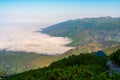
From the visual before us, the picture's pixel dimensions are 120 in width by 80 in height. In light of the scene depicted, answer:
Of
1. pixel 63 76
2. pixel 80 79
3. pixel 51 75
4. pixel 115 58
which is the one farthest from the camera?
pixel 115 58

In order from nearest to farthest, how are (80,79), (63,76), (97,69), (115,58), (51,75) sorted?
1. (80,79)
2. (63,76)
3. (51,75)
4. (97,69)
5. (115,58)

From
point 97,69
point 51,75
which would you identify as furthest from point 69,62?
point 51,75

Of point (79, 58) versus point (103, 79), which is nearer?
point (103, 79)

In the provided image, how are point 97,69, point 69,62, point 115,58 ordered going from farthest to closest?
point 69,62
point 115,58
point 97,69

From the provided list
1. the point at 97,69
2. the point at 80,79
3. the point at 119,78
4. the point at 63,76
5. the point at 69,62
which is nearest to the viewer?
the point at 119,78

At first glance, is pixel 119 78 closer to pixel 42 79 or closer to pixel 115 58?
pixel 42 79

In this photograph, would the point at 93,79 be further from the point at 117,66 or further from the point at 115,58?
the point at 115,58

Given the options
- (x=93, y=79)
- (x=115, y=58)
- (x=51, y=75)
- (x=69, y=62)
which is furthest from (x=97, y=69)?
(x=69, y=62)

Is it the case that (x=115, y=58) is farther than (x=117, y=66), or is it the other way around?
(x=115, y=58)
